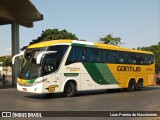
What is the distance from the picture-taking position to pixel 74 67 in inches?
736

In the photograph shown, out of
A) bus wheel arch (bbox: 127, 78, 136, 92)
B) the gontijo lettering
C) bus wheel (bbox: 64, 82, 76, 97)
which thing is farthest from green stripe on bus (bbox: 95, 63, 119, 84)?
bus wheel (bbox: 64, 82, 76, 97)

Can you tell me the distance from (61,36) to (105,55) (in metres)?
25.9

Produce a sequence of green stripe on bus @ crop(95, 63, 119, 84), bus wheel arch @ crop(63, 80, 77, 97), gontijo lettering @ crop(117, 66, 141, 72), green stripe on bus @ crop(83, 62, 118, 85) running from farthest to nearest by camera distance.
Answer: gontijo lettering @ crop(117, 66, 141, 72) → green stripe on bus @ crop(95, 63, 119, 84) → green stripe on bus @ crop(83, 62, 118, 85) → bus wheel arch @ crop(63, 80, 77, 97)

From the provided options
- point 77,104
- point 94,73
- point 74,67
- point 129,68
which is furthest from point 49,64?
point 129,68

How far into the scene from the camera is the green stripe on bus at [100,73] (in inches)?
782

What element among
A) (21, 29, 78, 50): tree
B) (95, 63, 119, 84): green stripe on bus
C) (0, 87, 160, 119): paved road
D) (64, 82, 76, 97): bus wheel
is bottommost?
(0, 87, 160, 119): paved road

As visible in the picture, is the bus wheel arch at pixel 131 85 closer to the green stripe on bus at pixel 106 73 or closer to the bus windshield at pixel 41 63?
the green stripe on bus at pixel 106 73

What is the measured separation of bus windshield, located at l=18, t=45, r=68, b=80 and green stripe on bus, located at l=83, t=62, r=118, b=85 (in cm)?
221

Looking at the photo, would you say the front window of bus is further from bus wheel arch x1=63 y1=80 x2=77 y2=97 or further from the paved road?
bus wheel arch x1=63 y1=80 x2=77 y2=97

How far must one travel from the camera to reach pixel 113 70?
21.9 meters

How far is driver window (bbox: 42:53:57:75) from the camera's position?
1698cm

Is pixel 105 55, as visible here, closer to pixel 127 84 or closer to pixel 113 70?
pixel 113 70

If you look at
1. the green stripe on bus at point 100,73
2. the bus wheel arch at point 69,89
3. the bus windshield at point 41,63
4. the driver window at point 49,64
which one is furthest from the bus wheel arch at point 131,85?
the driver window at point 49,64

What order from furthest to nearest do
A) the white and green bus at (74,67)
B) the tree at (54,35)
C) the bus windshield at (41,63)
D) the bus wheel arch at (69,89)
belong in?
1. the tree at (54,35)
2. the bus wheel arch at (69,89)
3. the white and green bus at (74,67)
4. the bus windshield at (41,63)
